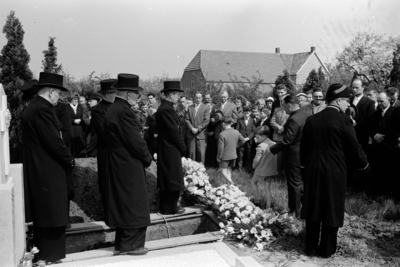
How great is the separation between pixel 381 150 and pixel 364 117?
30.9 inches

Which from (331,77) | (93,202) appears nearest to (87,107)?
(93,202)

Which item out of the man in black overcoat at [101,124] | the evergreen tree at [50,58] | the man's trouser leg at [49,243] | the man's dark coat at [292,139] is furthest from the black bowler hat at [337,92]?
the evergreen tree at [50,58]

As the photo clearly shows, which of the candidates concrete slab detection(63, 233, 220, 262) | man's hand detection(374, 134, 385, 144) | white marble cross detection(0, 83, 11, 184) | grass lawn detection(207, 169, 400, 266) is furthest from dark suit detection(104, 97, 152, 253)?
man's hand detection(374, 134, 385, 144)

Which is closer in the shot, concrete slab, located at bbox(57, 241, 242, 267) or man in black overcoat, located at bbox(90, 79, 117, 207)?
concrete slab, located at bbox(57, 241, 242, 267)

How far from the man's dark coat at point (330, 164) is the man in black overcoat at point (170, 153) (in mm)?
2278

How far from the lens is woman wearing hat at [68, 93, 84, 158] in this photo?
11.3 metres

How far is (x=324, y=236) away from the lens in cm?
509

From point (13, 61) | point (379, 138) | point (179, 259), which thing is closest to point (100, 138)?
point (179, 259)

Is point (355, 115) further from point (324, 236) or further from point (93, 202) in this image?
point (93, 202)

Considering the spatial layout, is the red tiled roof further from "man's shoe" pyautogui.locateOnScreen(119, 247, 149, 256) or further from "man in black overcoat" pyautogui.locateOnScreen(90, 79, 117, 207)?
"man's shoe" pyautogui.locateOnScreen(119, 247, 149, 256)

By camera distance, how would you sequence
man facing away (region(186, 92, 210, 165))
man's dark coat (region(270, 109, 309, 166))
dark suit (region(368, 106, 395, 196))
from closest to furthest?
man's dark coat (region(270, 109, 309, 166))
dark suit (region(368, 106, 395, 196))
man facing away (region(186, 92, 210, 165))

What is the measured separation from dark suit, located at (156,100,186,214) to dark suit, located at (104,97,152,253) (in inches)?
58.9

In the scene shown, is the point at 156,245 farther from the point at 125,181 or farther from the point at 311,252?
the point at 311,252

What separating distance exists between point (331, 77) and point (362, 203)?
1348 inches
